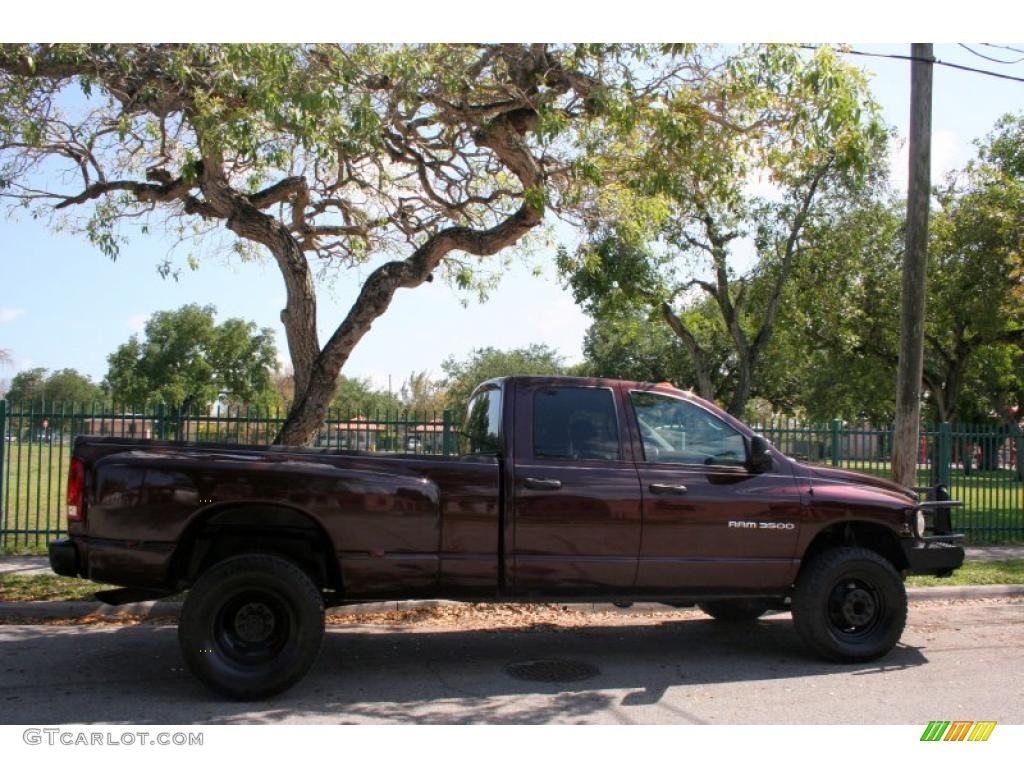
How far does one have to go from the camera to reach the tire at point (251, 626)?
17.5 feet

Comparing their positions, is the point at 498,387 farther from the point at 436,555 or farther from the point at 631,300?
the point at 631,300

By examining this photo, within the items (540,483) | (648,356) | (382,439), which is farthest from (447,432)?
(648,356)

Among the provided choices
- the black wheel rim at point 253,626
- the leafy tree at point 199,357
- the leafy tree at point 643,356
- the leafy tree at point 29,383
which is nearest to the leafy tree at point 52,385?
the leafy tree at point 29,383

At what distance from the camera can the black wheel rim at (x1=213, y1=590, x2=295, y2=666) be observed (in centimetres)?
546

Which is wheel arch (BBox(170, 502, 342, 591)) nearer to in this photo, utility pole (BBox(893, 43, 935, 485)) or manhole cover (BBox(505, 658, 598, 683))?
manhole cover (BBox(505, 658, 598, 683))

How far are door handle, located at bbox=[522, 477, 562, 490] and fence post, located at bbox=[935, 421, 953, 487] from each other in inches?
368

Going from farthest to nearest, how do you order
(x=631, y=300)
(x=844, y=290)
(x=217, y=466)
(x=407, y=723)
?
(x=844, y=290), (x=631, y=300), (x=217, y=466), (x=407, y=723)

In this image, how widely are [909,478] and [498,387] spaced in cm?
547

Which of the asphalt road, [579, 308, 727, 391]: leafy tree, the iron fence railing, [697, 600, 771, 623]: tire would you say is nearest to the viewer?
the asphalt road

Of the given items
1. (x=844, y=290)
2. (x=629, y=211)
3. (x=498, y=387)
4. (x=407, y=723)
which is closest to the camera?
(x=407, y=723)

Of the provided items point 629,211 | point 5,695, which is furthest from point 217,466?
point 629,211

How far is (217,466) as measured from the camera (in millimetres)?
5445

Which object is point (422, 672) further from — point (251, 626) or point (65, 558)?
point (65, 558)
